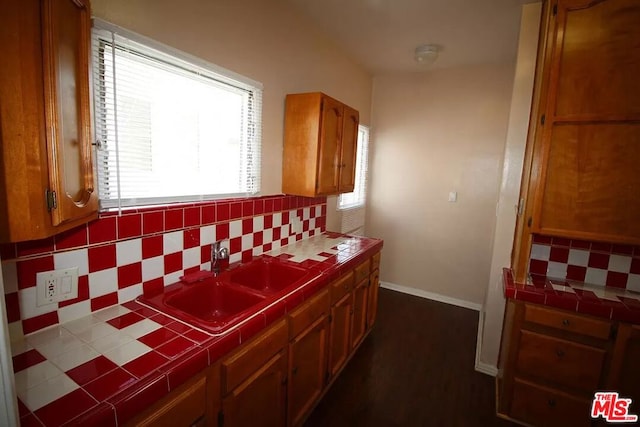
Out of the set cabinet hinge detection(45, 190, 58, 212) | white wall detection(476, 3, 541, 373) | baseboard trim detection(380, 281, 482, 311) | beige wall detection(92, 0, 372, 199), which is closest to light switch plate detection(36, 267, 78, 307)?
cabinet hinge detection(45, 190, 58, 212)

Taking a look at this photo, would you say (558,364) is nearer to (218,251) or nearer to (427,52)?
(218,251)

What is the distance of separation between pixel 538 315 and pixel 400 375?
1.00 meters

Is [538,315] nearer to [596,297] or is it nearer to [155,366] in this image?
[596,297]

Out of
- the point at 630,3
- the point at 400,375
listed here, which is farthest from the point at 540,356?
the point at 630,3

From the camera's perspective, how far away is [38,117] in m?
0.66

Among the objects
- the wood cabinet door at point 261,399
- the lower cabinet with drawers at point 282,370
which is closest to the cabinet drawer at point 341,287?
the lower cabinet with drawers at point 282,370

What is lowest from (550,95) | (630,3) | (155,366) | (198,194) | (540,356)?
(540,356)

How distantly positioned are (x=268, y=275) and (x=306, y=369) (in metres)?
0.59

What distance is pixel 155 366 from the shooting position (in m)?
0.86

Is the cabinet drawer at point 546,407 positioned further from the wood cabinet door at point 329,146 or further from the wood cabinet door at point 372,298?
the wood cabinet door at point 329,146

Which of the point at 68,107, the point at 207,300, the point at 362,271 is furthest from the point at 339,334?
the point at 68,107

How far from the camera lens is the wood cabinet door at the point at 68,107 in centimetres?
69

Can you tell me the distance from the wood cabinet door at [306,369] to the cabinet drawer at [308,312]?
4 centimetres

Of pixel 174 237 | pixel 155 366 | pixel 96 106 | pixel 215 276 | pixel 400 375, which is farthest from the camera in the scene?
pixel 400 375
